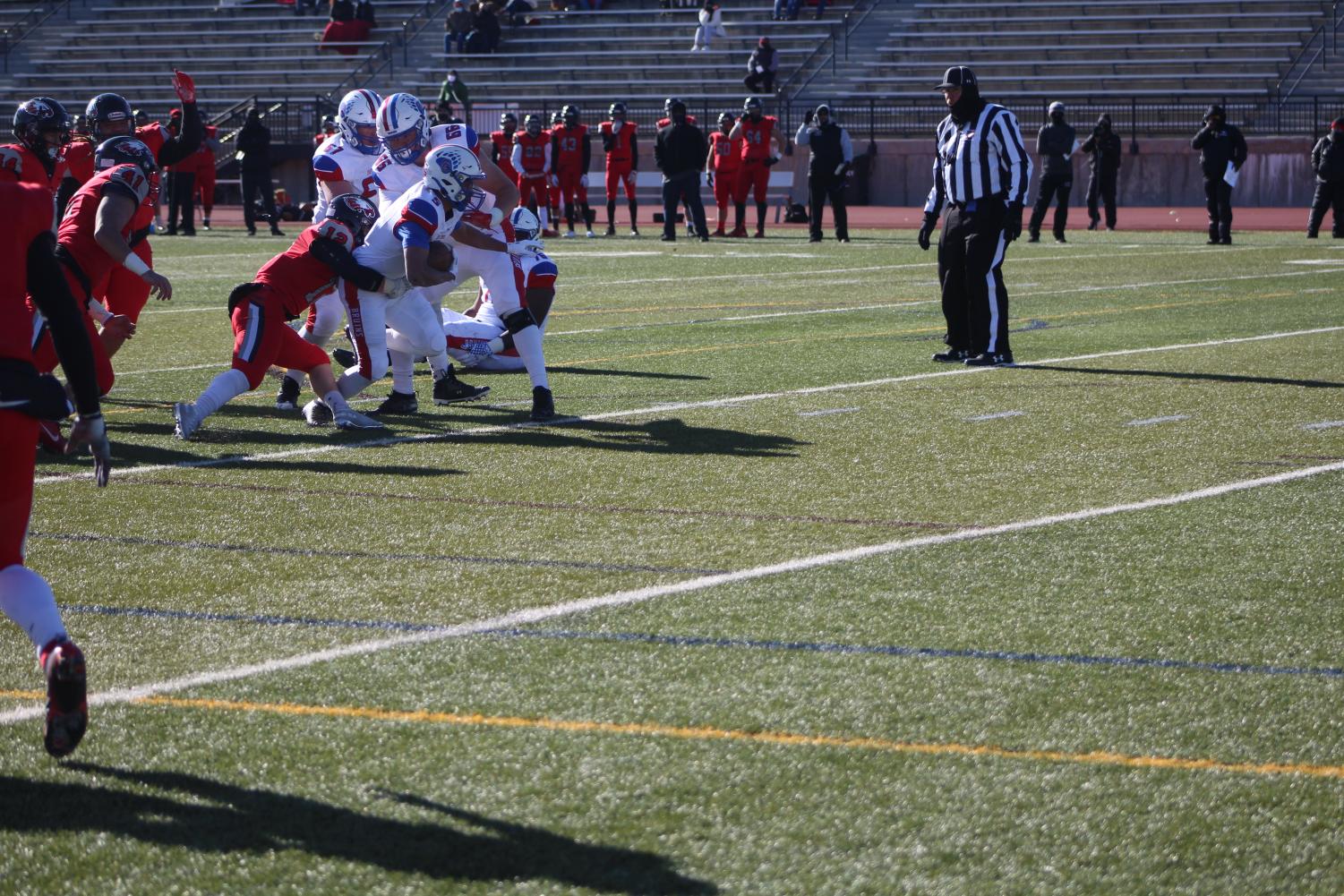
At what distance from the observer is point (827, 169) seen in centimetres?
2444

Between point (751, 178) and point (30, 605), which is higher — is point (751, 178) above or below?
above

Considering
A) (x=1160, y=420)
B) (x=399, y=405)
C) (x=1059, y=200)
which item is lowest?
(x=1160, y=420)

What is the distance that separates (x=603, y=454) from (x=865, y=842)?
455cm

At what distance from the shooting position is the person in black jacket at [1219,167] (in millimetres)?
23000

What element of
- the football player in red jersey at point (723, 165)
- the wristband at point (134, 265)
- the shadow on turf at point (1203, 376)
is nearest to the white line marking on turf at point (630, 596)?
the shadow on turf at point (1203, 376)

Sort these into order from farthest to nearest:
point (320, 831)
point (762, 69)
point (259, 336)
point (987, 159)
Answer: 1. point (762, 69)
2. point (987, 159)
3. point (259, 336)
4. point (320, 831)

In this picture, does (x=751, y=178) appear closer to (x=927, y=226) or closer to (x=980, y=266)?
(x=927, y=226)

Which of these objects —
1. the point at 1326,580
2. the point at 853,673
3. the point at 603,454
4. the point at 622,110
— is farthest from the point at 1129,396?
the point at 622,110

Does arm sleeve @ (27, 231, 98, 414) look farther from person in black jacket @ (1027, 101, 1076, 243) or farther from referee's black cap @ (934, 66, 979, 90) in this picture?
person in black jacket @ (1027, 101, 1076, 243)

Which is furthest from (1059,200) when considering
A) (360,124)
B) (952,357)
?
(360,124)

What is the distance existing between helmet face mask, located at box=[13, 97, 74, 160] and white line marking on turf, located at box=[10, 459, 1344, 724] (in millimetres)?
4601

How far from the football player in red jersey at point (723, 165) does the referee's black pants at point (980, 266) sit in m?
15.4

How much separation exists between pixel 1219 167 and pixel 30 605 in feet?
69.2

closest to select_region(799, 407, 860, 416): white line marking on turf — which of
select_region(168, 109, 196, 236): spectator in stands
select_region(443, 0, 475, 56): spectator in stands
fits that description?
select_region(168, 109, 196, 236): spectator in stands
